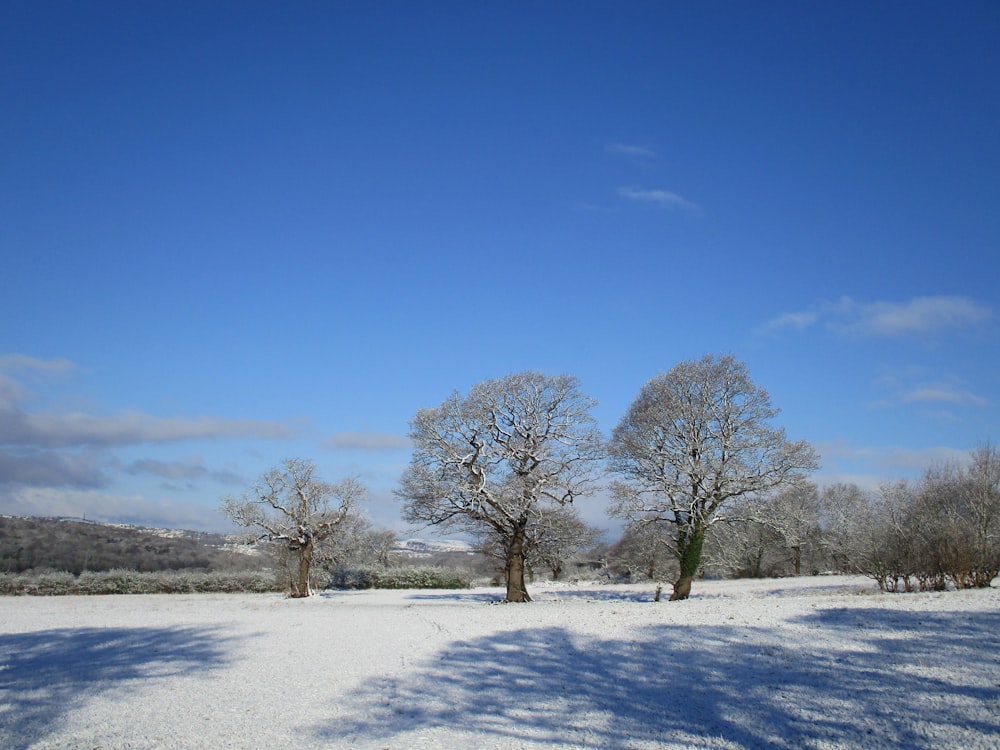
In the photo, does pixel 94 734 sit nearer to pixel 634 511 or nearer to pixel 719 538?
pixel 634 511

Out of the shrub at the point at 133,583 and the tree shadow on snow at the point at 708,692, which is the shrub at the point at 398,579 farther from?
the tree shadow on snow at the point at 708,692

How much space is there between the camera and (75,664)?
16609 millimetres

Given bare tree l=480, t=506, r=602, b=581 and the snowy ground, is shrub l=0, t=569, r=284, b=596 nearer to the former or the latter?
the snowy ground

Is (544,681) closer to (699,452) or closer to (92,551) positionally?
(699,452)

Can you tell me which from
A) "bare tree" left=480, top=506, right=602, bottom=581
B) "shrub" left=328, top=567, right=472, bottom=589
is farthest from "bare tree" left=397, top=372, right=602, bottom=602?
"shrub" left=328, top=567, right=472, bottom=589

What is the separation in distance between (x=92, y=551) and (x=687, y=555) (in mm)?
74655

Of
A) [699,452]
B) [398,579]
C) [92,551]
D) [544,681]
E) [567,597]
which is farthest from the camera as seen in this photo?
[92,551]

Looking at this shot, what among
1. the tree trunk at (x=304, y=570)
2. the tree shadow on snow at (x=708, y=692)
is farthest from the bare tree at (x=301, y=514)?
the tree shadow on snow at (x=708, y=692)

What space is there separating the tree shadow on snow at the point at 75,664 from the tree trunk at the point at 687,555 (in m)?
18.0

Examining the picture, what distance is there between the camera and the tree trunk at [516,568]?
28500mm

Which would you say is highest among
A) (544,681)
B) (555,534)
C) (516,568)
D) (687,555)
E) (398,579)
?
(555,534)

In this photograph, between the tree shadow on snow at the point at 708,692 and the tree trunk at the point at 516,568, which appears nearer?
the tree shadow on snow at the point at 708,692

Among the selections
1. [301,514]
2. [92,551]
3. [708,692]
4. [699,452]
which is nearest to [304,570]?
[301,514]

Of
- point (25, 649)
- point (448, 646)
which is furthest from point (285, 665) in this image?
point (25, 649)
